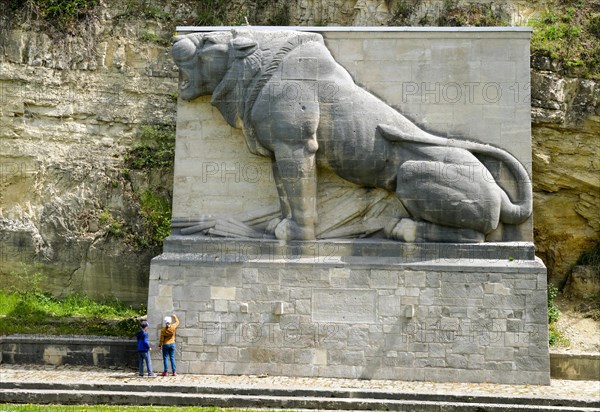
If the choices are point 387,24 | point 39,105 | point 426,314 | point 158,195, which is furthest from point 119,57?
point 426,314

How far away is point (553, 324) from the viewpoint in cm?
1627

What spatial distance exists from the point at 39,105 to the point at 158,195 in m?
3.23

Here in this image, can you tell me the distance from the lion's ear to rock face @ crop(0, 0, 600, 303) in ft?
18.0

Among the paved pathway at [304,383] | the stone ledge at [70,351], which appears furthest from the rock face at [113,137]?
the paved pathway at [304,383]

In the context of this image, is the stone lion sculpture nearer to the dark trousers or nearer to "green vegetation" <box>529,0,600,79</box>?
the dark trousers

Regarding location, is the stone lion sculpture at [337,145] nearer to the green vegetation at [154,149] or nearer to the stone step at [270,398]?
the stone step at [270,398]

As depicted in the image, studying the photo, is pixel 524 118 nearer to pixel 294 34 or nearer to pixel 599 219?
pixel 294 34

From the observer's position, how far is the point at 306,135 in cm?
1298

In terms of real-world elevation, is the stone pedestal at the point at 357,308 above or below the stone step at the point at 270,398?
above

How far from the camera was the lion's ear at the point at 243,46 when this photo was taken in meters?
13.2

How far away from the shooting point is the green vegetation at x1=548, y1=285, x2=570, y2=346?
15.6 metres

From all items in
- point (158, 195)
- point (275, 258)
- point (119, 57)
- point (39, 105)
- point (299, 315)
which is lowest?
point (299, 315)

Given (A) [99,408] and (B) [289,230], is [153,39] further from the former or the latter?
(A) [99,408]

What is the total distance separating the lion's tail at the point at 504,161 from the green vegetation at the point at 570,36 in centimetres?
482
